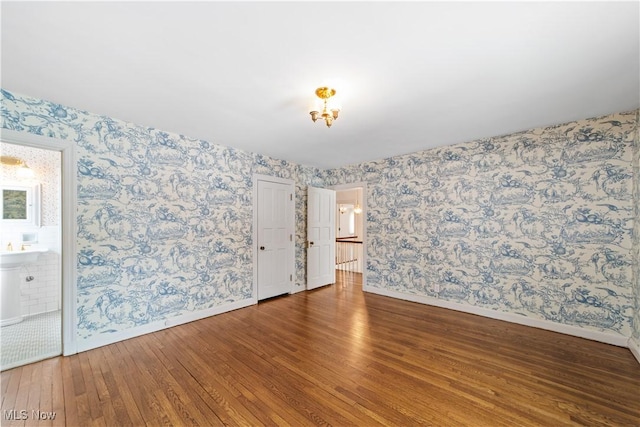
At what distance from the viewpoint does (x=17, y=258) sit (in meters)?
3.15

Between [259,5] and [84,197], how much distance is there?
2.62m

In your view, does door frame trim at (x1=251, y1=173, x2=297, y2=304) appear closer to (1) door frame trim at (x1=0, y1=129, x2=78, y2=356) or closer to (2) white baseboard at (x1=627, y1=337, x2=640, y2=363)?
(1) door frame trim at (x1=0, y1=129, x2=78, y2=356)

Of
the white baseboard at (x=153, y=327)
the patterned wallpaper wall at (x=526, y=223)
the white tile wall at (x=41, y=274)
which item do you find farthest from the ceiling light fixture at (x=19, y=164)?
the patterned wallpaper wall at (x=526, y=223)

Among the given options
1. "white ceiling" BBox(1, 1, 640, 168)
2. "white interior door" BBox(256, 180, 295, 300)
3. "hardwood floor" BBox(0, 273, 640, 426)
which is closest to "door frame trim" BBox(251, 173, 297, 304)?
"white interior door" BBox(256, 180, 295, 300)

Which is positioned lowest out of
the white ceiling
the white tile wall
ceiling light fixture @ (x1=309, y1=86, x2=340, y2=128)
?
the white tile wall

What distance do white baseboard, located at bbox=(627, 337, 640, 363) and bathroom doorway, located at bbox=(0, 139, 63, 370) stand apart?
618 centimetres

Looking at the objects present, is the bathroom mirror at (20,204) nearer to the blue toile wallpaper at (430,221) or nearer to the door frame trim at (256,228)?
the blue toile wallpaper at (430,221)

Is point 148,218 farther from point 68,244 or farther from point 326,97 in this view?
point 326,97

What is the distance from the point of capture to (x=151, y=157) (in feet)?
9.82

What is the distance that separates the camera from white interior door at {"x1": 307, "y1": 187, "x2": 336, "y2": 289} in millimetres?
4844

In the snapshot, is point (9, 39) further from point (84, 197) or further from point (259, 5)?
point (259, 5)

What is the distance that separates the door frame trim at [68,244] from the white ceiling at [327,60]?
1.72ft

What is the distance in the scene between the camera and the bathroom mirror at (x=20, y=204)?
3.42 meters

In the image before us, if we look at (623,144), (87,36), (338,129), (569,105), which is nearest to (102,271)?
(87,36)
